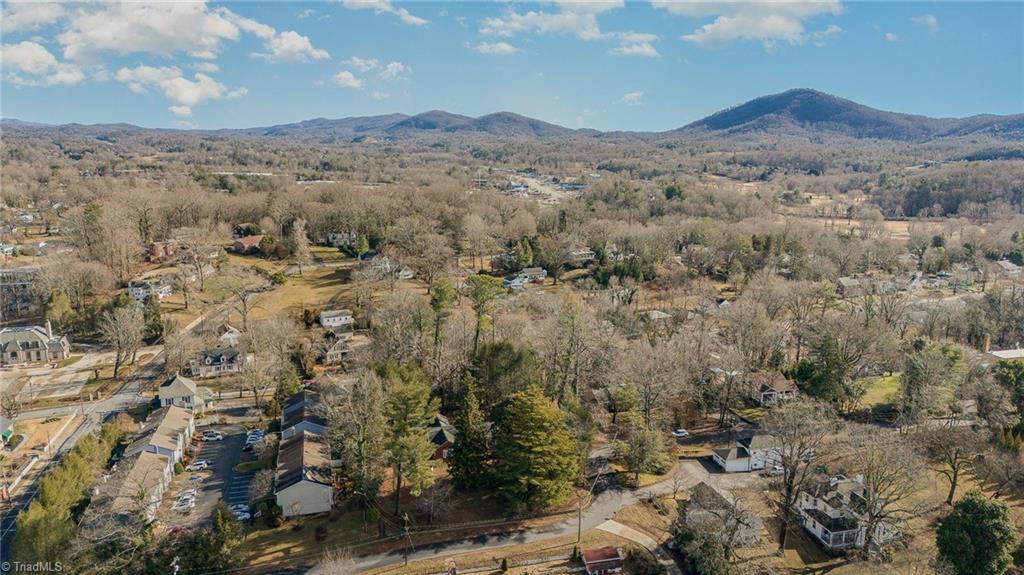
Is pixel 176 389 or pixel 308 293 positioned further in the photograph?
pixel 308 293

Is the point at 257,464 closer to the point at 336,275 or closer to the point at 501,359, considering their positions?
the point at 501,359

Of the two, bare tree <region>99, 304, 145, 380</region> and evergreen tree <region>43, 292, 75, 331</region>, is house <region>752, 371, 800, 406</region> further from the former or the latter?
evergreen tree <region>43, 292, 75, 331</region>

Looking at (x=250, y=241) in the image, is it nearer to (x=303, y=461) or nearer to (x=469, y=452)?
(x=303, y=461)

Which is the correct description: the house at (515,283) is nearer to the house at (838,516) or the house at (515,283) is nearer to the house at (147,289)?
the house at (147,289)

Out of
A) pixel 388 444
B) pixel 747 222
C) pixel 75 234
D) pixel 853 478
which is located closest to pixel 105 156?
pixel 75 234

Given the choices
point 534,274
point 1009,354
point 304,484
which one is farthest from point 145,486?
point 1009,354

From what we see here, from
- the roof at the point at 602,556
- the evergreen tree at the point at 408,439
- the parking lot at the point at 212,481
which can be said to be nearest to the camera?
the roof at the point at 602,556

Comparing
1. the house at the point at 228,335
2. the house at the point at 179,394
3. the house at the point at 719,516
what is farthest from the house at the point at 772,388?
the house at the point at 228,335
